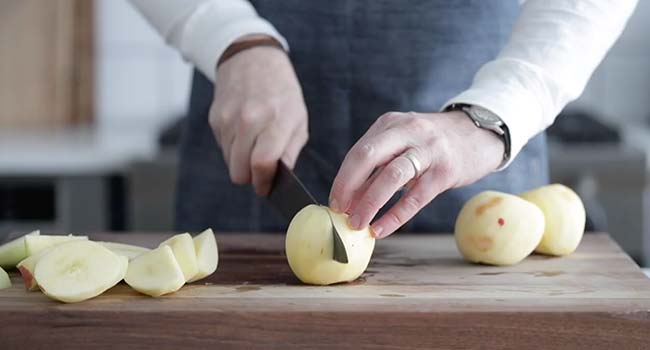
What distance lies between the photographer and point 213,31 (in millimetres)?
1419

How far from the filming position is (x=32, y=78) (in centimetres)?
296

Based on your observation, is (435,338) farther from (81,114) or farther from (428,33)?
(81,114)

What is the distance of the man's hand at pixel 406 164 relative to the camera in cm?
110

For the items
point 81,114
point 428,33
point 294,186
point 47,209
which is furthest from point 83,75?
point 294,186

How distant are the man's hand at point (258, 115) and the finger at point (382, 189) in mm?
228

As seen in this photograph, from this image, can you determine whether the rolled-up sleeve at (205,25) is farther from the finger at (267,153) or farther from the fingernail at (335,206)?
the fingernail at (335,206)

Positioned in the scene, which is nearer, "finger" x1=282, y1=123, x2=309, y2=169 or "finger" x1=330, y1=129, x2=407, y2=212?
"finger" x1=330, y1=129, x2=407, y2=212

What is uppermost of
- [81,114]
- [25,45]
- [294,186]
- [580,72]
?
[580,72]

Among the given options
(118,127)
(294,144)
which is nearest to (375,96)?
(294,144)

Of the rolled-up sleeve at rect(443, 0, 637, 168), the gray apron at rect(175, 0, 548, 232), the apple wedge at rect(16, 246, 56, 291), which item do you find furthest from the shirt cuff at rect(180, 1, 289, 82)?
the apple wedge at rect(16, 246, 56, 291)

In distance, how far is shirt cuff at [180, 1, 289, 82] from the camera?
55.2 inches

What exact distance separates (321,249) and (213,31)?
42 cm

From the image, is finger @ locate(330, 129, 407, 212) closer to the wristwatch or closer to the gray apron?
the wristwatch

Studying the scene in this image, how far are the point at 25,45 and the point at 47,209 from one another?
58 centimetres
